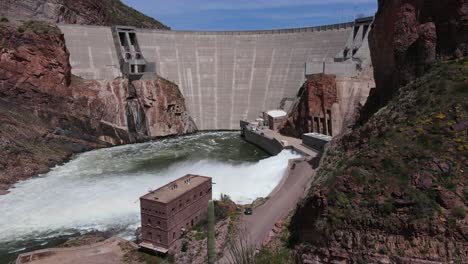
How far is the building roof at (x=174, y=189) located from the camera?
1922 cm

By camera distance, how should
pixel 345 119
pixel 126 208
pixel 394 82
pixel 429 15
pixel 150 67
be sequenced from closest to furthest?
pixel 429 15
pixel 394 82
pixel 126 208
pixel 345 119
pixel 150 67

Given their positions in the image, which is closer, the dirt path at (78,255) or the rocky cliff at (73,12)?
the dirt path at (78,255)

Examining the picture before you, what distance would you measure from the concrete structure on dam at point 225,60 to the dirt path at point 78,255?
33895 mm

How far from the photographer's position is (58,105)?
143 ft

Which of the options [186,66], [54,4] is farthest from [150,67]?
[54,4]

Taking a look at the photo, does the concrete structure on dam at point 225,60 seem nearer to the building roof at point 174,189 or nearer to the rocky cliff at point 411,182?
the building roof at point 174,189

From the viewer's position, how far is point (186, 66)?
5684cm

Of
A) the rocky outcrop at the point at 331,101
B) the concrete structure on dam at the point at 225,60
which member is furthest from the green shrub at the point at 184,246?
the concrete structure on dam at the point at 225,60

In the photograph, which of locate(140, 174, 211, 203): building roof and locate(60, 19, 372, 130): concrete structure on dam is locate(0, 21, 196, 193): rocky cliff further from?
locate(140, 174, 211, 203): building roof

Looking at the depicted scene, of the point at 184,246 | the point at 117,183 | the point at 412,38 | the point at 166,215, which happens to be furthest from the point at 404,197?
the point at 117,183

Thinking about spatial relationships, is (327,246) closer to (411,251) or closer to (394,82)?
(411,251)

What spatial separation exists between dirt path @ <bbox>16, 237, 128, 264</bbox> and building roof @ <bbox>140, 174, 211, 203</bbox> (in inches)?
117

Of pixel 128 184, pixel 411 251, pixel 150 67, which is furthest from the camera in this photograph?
pixel 150 67

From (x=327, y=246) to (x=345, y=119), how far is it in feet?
94.8
